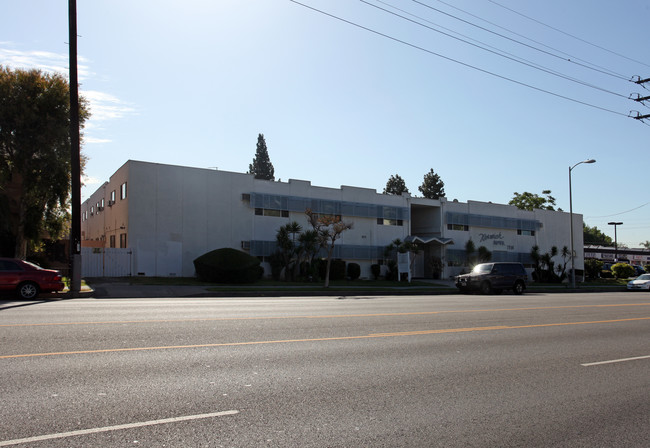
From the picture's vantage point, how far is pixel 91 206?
161ft

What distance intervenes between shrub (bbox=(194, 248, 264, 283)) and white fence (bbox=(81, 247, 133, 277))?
433 cm

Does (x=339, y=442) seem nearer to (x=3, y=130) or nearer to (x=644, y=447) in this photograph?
(x=644, y=447)

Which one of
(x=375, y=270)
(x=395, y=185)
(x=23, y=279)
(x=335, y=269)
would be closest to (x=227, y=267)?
(x=335, y=269)

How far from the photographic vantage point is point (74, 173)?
2050 cm

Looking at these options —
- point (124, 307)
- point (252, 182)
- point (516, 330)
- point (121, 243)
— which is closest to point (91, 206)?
point (121, 243)

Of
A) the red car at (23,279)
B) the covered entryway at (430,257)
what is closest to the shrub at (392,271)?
the covered entryway at (430,257)

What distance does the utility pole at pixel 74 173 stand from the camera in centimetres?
2042

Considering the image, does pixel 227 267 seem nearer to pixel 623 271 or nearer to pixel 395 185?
pixel 623 271

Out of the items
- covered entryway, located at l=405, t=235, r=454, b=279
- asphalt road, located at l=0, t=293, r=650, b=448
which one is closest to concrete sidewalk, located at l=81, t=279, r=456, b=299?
asphalt road, located at l=0, t=293, r=650, b=448

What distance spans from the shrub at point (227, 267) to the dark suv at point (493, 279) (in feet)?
38.7

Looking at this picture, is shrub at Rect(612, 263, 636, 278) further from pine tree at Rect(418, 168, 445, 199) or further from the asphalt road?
the asphalt road

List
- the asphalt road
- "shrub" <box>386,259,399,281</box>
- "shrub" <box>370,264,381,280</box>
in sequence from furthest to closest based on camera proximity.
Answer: "shrub" <box>370,264,381,280</box> → "shrub" <box>386,259,399,281</box> → the asphalt road

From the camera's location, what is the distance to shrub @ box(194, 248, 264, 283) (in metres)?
29.2

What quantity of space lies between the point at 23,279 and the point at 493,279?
894 inches
